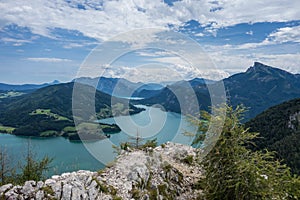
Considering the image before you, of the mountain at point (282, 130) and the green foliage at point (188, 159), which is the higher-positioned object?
the green foliage at point (188, 159)

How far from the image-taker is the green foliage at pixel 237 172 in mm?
11078

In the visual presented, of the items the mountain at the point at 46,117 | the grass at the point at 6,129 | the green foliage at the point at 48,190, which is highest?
the green foliage at the point at 48,190

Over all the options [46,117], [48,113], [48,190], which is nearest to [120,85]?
[48,190]

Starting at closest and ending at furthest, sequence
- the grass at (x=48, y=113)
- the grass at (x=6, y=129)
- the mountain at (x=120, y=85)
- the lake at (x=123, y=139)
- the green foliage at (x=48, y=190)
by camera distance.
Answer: the green foliage at (x=48, y=190) → the mountain at (x=120, y=85) → the lake at (x=123, y=139) → the grass at (x=6, y=129) → the grass at (x=48, y=113)

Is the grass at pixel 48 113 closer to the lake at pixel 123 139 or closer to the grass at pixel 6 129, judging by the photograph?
the grass at pixel 6 129

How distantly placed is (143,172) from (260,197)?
5380mm

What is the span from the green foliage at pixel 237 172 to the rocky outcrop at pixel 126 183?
1.74m

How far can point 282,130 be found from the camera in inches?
3964

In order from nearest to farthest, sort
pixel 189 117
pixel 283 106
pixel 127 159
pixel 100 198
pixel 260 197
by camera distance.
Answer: pixel 100 198, pixel 260 197, pixel 127 159, pixel 189 117, pixel 283 106

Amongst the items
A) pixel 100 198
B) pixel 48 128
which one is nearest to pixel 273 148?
pixel 100 198

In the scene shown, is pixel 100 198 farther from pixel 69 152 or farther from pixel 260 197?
pixel 69 152

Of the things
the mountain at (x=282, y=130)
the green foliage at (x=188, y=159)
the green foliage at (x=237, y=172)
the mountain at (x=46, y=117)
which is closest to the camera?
the green foliage at (x=237, y=172)

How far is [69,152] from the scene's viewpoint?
78812 millimetres

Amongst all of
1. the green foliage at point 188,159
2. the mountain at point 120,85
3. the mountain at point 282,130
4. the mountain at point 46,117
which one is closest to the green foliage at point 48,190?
the mountain at point 120,85
